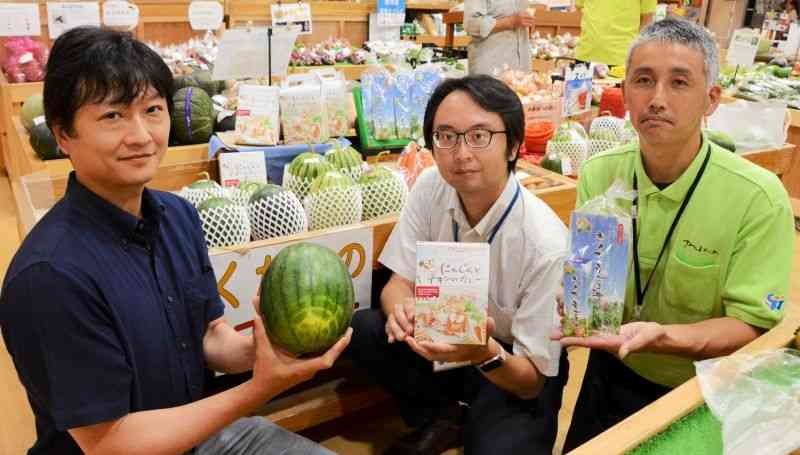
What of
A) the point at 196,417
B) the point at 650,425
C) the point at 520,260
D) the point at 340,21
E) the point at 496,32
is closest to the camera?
the point at 650,425

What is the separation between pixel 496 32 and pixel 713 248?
11.0ft

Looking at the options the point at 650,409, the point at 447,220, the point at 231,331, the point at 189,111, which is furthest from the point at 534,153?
the point at 650,409

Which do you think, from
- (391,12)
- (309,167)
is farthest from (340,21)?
(309,167)

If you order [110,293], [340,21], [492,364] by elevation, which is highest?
[340,21]

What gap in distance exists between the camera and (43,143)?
2684mm

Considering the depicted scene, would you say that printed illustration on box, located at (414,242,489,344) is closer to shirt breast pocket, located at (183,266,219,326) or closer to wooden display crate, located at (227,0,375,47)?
shirt breast pocket, located at (183,266,219,326)

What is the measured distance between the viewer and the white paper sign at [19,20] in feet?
11.6

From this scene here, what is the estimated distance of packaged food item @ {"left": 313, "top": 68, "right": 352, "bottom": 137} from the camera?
3019mm

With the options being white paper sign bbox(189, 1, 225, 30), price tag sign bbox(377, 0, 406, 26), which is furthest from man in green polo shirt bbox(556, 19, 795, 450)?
price tag sign bbox(377, 0, 406, 26)

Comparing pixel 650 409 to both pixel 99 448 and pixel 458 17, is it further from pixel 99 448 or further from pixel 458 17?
pixel 458 17

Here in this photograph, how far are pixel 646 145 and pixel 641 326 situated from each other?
533 millimetres

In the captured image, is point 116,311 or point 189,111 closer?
point 116,311

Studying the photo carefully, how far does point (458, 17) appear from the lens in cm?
594

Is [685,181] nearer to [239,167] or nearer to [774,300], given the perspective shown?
[774,300]
